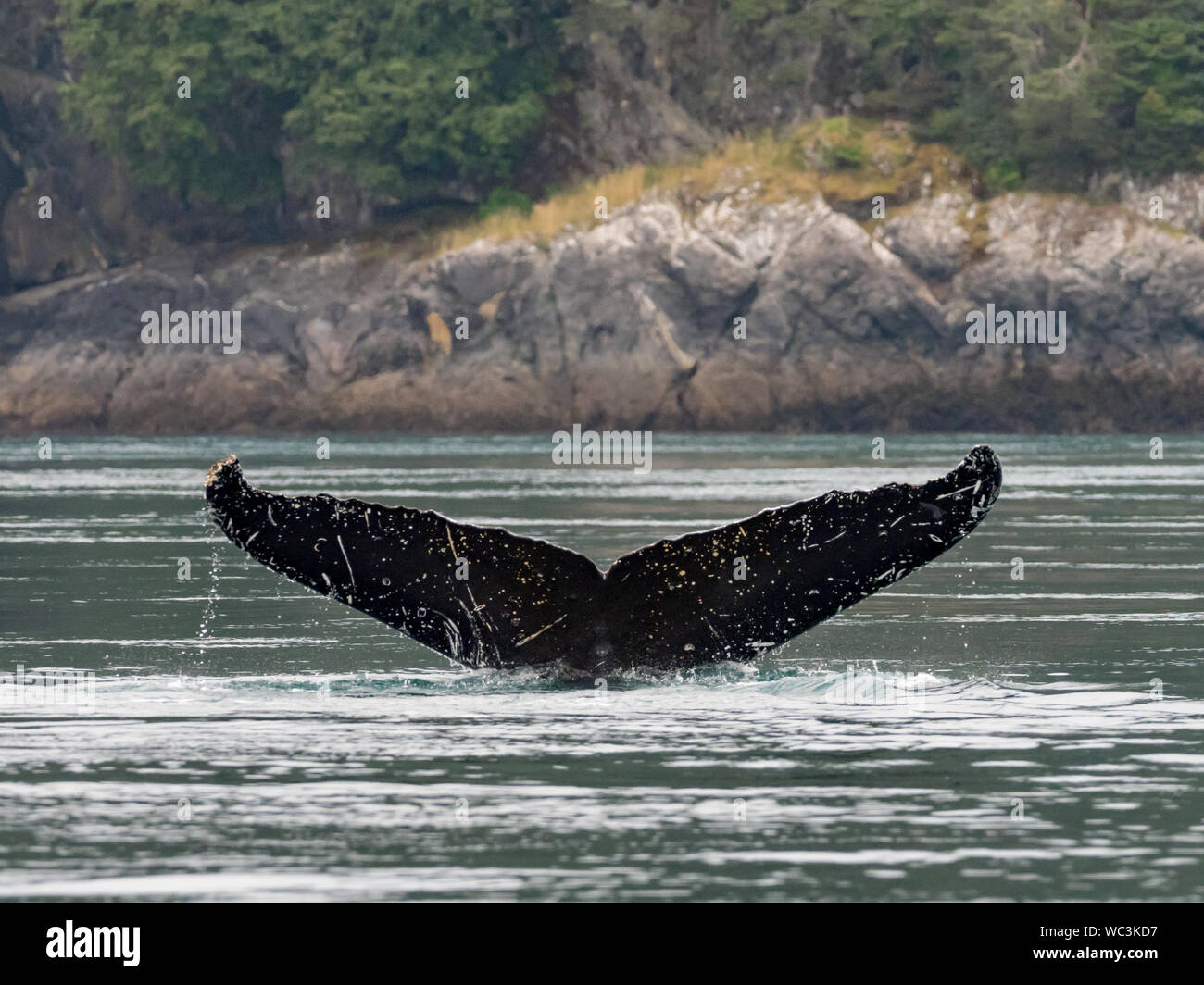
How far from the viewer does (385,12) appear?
86562 mm

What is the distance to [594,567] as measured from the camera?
13.0 metres

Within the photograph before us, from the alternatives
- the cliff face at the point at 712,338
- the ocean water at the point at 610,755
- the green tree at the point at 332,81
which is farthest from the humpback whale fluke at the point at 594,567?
the green tree at the point at 332,81

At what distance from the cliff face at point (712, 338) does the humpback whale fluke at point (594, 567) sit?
63369 millimetres

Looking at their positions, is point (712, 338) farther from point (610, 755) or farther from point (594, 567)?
point (610, 755)

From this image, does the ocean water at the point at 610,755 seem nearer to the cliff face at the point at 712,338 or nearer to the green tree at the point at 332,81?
the cliff face at the point at 712,338

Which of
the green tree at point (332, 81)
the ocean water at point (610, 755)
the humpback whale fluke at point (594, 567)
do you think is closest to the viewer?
the ocean water at point (610, 755)

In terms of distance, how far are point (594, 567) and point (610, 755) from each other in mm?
1157

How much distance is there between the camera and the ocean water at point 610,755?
9.76 meters

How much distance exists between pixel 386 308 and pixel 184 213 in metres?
14.3

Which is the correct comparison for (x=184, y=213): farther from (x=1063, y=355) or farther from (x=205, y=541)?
(x=205, y=541)

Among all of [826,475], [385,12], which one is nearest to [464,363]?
[385,12]

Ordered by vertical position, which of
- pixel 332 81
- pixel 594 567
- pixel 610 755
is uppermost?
pixel 332 81

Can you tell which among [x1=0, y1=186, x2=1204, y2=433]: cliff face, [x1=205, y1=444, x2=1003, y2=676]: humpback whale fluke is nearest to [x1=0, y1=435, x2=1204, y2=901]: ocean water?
[x1=205, y1=444, x2=1003, y2=676]: humpback whale fluke

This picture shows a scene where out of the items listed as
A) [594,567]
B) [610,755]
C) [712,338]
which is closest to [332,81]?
[712,338]
